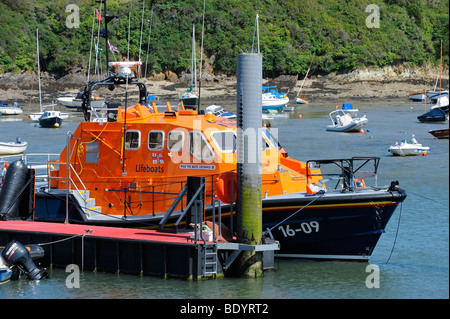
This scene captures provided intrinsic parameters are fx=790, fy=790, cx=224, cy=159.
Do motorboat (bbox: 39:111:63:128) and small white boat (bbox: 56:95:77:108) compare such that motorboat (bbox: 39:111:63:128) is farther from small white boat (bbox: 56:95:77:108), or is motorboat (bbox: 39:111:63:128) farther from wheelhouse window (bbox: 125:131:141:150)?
wheelhouse window (bbox: 125:131:141:150)

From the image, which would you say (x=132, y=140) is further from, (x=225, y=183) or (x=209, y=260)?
(x=209, y=260)

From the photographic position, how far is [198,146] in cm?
1407

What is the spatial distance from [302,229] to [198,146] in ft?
7.71

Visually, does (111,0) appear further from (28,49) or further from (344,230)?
(344,230)

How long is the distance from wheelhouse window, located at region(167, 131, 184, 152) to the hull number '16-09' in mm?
2311

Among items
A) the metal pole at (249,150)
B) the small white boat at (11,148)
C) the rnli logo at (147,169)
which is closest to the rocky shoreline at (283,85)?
the small white boat at (11,148)

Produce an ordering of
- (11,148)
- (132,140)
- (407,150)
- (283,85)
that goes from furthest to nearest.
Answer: (283,85) → (11,148) → (407,150) → (132,140)

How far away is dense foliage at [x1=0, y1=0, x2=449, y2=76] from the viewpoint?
6831cm

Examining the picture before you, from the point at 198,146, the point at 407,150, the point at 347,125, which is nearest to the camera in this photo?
the point at 198,146
